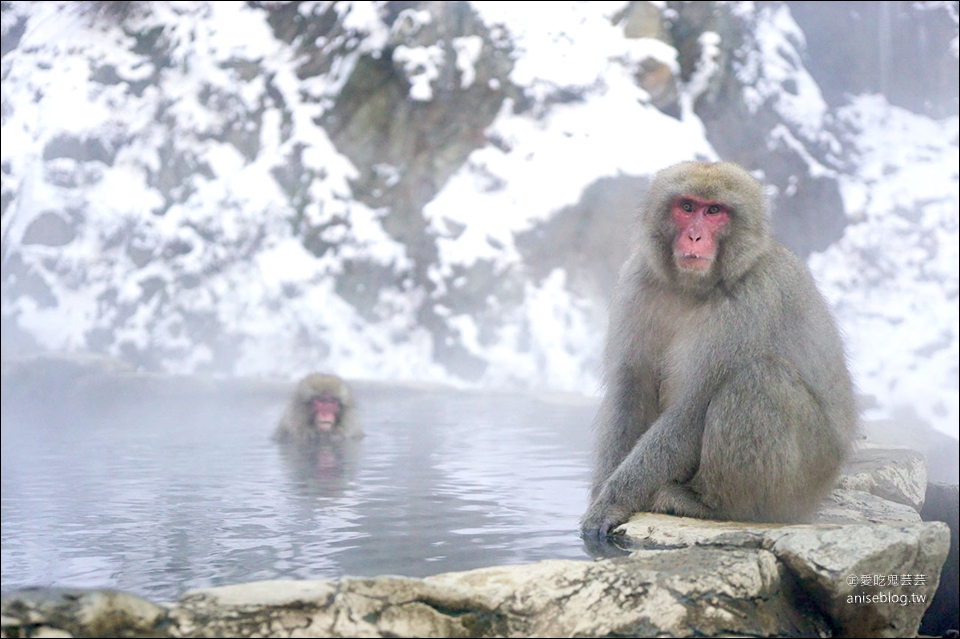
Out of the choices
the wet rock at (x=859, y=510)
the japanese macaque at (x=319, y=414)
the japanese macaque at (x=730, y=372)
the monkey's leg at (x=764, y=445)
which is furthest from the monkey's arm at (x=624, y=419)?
the japanese macaque at (x=319, y=414)

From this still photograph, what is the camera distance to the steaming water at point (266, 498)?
241 centimetres

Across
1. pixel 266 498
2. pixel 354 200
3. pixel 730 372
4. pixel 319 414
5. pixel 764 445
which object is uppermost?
pixel 354 200

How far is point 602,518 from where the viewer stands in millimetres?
2699

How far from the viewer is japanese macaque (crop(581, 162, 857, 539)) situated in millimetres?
2572

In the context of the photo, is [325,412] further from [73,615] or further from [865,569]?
[73,615]

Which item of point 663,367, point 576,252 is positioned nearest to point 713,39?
point 576,252

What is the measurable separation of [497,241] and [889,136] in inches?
178

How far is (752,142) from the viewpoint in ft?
33.1

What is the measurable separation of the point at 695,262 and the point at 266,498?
186 centimetres

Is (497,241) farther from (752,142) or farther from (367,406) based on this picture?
(752,142)

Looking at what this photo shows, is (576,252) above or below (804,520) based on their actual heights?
above

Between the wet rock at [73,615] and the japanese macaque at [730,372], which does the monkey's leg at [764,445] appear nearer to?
the japanese macaque at [730,372]

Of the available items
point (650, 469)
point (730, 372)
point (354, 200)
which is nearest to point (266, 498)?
point (650, 469)

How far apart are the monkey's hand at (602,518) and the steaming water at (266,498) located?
67mm
